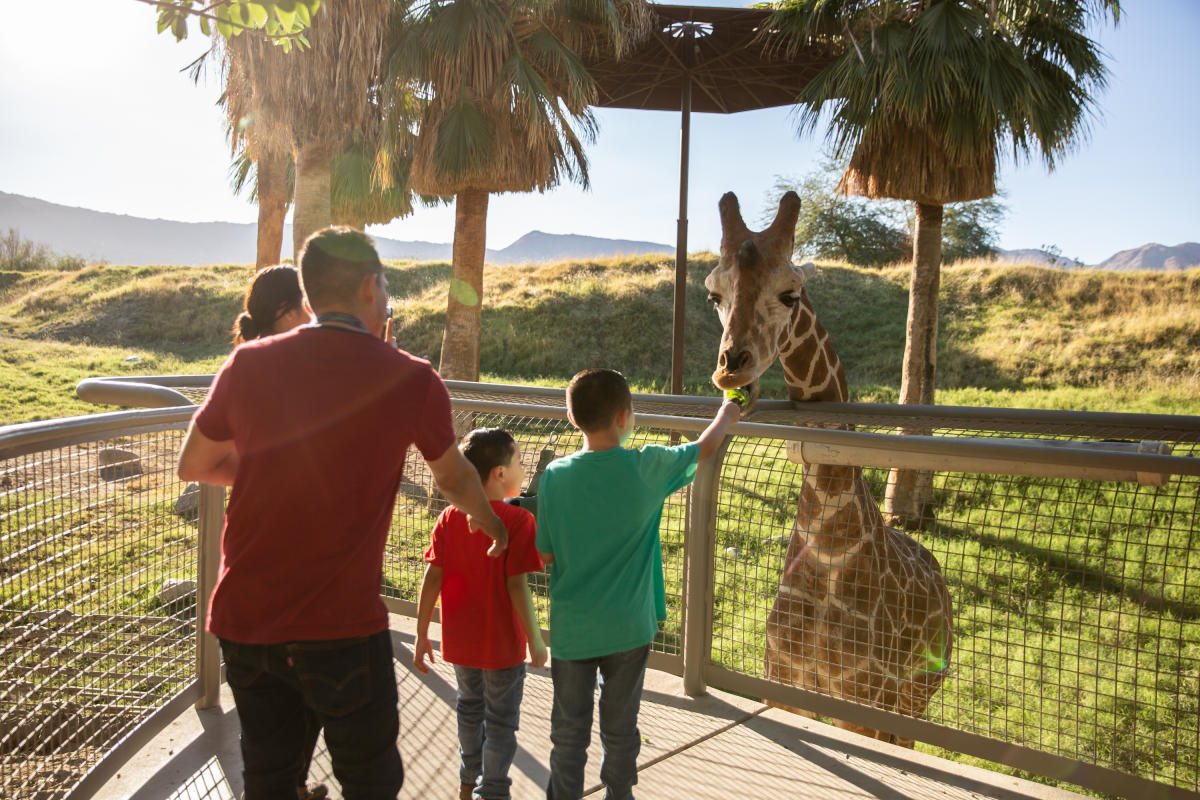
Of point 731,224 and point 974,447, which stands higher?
point 731,224

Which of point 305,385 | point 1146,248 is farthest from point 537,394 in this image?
point 1146,248

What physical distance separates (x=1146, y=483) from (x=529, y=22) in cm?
960

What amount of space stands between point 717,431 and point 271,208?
10.6m

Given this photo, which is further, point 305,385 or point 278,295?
point 278,295

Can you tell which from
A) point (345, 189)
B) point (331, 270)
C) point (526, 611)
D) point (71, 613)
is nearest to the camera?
point (331, 270)

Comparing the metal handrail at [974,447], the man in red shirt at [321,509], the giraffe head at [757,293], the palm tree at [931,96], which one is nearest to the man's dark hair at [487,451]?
the man in red shirt at [321,509]

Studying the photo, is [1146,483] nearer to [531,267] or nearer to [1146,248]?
[531,267]

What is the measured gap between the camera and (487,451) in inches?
109

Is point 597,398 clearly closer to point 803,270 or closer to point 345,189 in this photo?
point 803,270

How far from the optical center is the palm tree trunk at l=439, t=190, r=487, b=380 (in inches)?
415

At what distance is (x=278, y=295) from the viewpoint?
2.81 meters

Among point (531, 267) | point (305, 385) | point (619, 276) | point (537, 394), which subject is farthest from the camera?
point (531, 267)

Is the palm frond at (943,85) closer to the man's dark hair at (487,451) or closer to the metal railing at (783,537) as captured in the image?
the metal railing at (783,537)

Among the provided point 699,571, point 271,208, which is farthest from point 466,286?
point 699,571
